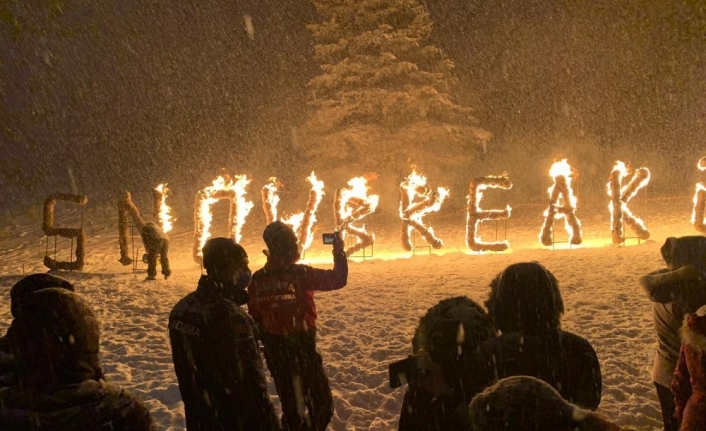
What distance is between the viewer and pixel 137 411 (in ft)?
8.28

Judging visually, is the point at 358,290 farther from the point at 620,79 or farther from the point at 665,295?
the point at 620,79

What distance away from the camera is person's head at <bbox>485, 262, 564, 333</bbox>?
9.25 feet

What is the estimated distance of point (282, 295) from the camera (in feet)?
13.8

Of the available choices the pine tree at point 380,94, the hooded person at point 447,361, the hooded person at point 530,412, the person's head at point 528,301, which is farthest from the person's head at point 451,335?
the pine tree at point 380,94

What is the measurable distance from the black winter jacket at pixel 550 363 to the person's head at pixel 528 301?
0.06 m

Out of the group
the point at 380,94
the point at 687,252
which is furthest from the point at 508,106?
the point at 687,252

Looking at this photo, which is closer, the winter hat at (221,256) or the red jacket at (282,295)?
the winter hat at (221,256)

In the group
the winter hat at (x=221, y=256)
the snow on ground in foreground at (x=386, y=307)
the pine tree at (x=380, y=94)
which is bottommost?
the snow on ground in foreground at (x=386, y=307)

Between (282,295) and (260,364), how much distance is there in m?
1.14

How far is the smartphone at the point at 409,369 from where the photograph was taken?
8.64ft

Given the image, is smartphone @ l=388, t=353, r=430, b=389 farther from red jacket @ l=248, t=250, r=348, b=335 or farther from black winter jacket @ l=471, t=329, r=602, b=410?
red jacket @ l=248, t=250, r=348, b=335

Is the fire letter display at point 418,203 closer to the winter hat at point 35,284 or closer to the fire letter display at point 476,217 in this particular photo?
the fire letter display at point 476,217

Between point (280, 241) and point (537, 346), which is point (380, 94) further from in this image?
point (537, 346)

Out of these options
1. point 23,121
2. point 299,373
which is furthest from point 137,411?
point 23,121
